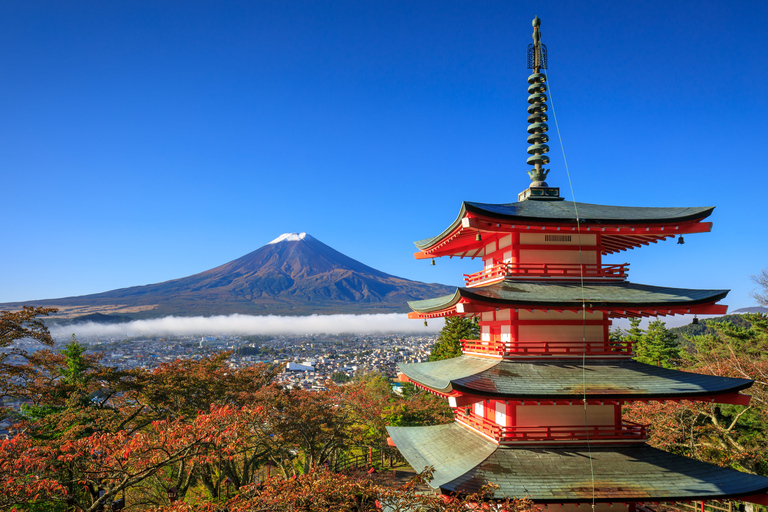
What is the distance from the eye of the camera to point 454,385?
820cm

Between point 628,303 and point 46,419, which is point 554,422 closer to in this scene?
point 628,303

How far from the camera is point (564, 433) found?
900cm

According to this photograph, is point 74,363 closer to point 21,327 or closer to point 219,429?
point 21,327

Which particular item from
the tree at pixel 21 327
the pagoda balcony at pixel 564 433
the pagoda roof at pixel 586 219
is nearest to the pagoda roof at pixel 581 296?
the pagoda roof at pixel 586 219

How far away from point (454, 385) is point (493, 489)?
1.85 metres

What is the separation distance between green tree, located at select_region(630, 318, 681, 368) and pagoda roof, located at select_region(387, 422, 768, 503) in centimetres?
3022

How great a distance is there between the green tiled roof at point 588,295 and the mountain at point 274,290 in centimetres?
11323

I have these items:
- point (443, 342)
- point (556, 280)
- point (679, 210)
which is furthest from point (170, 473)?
point (443, 342)

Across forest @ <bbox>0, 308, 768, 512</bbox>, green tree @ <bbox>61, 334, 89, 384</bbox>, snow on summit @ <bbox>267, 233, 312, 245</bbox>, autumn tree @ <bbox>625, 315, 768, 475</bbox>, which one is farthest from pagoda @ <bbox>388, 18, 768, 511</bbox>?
snow on summit @ <bbox>267, 233, 312, 245</bbox>

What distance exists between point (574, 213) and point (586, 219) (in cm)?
62

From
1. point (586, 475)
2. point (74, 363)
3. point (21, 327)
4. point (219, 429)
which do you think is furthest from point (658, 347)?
point (21, 327)

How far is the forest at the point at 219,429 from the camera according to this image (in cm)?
802

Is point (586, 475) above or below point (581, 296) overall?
below

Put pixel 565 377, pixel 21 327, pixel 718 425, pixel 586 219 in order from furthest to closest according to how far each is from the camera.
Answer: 1. pixel 718 425
2. pixel 21 327
3. pixel 586 219
4. pixel 565 377
